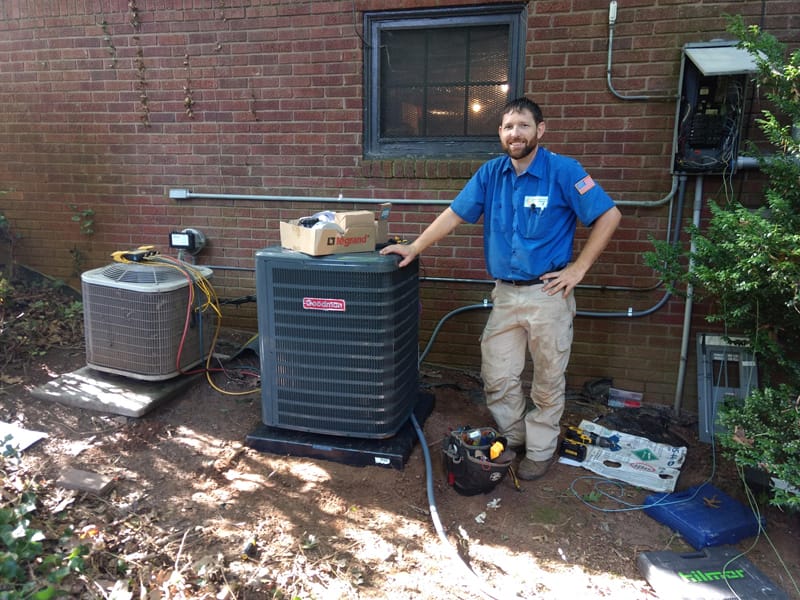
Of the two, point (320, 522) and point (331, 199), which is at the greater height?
point (331, 199)

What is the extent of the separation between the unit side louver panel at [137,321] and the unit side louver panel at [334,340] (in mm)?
892

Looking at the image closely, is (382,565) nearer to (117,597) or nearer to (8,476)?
(117,597)

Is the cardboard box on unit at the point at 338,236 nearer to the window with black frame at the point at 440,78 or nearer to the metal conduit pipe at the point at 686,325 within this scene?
the window with black frame at the point at 440,78

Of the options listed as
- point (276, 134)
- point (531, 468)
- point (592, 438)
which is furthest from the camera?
point (276, 134)

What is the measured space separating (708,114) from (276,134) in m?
3.04

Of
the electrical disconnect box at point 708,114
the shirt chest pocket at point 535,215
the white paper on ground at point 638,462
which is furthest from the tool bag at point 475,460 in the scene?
the electrical disconnect box at point 708,114

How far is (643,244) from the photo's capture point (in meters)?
4.07

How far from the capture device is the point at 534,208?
3123 mm

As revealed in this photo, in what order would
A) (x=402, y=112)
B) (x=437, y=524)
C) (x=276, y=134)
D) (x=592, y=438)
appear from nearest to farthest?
(x=437, y=524) < (x=592, y=438) < (x=402, y=112) < (x=276, y=134)

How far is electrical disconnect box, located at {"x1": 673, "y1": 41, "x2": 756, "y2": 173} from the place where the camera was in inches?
143

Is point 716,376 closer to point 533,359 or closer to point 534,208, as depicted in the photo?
point 533,359

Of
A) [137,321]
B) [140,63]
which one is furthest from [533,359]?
[140,63]

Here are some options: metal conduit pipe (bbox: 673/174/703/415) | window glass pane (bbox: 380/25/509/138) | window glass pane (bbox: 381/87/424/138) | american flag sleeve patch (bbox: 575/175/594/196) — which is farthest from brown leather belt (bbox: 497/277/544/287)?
window glass pane (bbox: 381/87/424/138)

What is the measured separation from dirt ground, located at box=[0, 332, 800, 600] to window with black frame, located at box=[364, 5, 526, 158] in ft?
6.82
